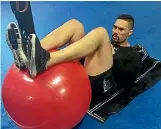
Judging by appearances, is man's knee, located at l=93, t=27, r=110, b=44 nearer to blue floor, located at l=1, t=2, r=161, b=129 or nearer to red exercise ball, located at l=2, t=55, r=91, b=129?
red exercise ball, located at l=2, t=55, r=91, b=129

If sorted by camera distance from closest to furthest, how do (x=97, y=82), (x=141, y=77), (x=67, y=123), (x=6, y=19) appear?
(x=67, y=123) < (x=97, y=82) < (x=141, y=77) < (x=6, y=19)

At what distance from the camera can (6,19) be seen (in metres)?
2.90

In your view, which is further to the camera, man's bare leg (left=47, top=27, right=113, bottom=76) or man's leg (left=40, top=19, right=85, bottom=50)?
man's leg (left=40, top=19, right=85, bottom=50)

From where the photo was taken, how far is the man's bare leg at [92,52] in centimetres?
153

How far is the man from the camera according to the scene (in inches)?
55.8

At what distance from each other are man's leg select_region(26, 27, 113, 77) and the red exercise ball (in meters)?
0.05

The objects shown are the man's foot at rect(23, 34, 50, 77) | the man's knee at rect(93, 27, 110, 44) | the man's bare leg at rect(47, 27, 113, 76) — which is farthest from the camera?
the man's knee at rect(93, 27, 110, 44)

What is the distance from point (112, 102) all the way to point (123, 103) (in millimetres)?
71

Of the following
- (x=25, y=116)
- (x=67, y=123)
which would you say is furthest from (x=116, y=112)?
(x=25, y=116)

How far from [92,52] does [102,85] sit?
8.1 inches

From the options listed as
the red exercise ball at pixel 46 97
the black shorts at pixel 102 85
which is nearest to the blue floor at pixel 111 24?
the black shorts at pixel 102 85

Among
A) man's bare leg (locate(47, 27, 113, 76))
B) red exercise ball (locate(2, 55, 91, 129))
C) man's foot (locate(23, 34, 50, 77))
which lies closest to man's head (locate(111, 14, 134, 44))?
man's bare leg (locate(47, 27, 113, 76))

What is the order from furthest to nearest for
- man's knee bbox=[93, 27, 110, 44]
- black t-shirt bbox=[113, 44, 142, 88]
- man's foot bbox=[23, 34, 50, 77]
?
black t-shirt bbox=[113, 44, 142, 88]
man's knee bbox=[93, 27, 110, 44]
man's foot bbox=[23, 34, 50, 77]

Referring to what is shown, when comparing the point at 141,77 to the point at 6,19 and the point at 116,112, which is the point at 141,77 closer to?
the point at 116,112
